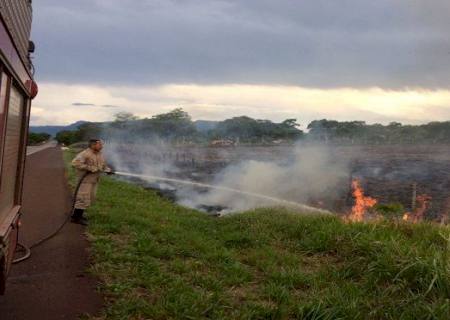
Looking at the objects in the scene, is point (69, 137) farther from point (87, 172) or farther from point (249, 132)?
point (87, 172)

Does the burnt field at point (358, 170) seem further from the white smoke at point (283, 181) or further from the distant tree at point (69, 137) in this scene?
the distant tree at point (69, 137)

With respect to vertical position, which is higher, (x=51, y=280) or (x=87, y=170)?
(x=87, y=170)

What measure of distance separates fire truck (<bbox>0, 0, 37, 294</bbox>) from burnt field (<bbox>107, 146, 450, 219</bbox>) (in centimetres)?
1240

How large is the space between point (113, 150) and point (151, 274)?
1502 inches

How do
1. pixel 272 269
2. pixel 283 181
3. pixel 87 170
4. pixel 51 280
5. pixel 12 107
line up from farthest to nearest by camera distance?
pixel 283 181 → pixel 87 170 → pixel 272 269 → pixel 51 280 → pixel 12 107

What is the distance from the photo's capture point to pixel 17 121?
4.83 meters

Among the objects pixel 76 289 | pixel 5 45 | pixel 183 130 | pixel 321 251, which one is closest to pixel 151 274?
pixel 76 289

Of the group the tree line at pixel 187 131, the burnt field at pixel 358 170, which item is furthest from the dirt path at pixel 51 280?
the tree line at pixel 187 131

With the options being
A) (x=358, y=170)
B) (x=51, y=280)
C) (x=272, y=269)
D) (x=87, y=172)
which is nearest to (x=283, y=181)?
(x=358, y=170)

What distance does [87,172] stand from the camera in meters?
8.98

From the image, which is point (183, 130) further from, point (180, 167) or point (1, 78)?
point (1, 78)

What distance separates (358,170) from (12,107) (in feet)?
73.1

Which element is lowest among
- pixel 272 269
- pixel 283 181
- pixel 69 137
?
pixel 272 269

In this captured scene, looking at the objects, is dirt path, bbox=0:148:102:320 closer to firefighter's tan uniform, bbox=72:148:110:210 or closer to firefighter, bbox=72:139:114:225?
firefighter, bbox=72:139:114:225
